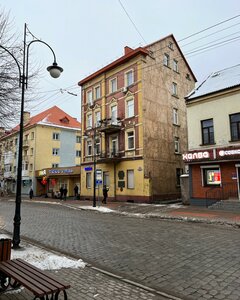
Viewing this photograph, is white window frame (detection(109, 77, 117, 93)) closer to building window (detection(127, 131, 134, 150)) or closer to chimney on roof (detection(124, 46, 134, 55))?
chimney on roof (detection(124, 46, 134, 55))

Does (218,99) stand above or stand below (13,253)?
above

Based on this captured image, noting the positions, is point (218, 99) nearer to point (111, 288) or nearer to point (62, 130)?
point (111, 288)

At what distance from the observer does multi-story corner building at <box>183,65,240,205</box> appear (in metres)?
19.6

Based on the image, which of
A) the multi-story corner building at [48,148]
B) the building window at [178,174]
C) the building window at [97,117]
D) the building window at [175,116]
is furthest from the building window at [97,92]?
the multi-story corner building at [48,148]

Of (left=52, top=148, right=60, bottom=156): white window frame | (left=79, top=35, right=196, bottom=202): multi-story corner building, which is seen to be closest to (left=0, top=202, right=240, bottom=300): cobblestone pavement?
(left=79, top=35, right=196, bottom=202): multi-story corner building

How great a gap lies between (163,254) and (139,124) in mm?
19913

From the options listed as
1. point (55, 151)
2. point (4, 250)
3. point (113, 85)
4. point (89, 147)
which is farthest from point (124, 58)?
point (4, 250)

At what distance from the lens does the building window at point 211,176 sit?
2048 centimetres

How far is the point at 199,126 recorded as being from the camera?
21.9 m

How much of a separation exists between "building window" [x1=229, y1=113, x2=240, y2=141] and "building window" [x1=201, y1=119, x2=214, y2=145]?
5.28 ft

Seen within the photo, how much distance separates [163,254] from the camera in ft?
24.3

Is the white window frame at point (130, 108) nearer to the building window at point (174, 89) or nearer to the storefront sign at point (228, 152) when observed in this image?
the building window at point (174, 89)

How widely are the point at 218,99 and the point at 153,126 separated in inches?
319

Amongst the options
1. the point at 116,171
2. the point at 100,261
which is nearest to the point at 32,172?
the point at 116,171
